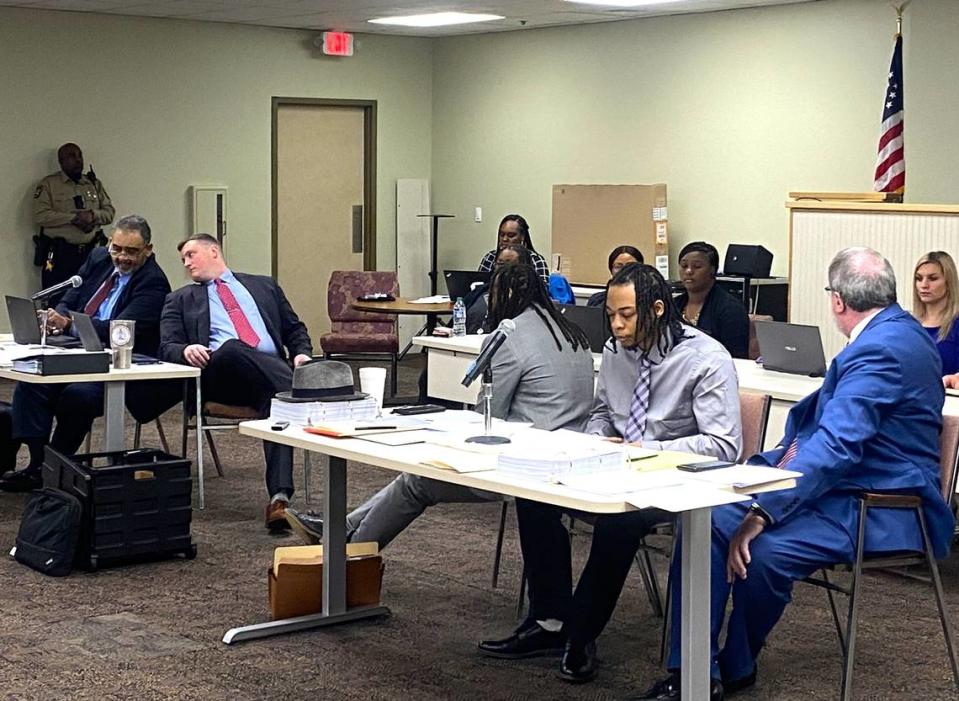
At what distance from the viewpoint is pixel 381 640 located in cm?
453

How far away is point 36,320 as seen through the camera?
645 centimetres

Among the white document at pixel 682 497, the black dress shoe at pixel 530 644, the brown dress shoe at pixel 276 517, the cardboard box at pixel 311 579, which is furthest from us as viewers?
the brown dress shoe at pixel 276 517

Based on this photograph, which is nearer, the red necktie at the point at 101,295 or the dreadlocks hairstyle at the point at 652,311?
the dreadlocks hairstyle at the point at 652,311

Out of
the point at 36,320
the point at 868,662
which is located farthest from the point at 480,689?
the point at 36,320

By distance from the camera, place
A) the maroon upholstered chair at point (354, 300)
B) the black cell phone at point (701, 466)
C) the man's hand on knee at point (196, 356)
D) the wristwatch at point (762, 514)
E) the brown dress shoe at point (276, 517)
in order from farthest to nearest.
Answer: the maroon upholstered chair at point (354, 300) < the man's hand on knee at point (196, 356) < the brown dress shoe at point (276, 517) < the wristwatch at point (762, 514) < the black cell phone at point (701, 466)

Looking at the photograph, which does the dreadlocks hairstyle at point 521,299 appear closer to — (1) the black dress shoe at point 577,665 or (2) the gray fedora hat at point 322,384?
(2) the gray fedora hat at point 322,384

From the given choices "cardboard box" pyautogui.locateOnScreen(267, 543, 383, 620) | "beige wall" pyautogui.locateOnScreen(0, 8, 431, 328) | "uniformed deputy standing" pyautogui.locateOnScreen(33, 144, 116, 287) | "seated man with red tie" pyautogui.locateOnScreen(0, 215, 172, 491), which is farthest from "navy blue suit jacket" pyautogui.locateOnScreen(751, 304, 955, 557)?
"beige wall" pyautogui.locateOnScreen(0, 8, 431, 328)

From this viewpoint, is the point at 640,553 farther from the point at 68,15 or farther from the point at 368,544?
the point at 68,15

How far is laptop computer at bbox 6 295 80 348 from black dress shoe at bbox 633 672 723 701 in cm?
343

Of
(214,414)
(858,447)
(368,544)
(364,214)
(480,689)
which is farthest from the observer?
(364,214)

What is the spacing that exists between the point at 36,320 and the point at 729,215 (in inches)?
214

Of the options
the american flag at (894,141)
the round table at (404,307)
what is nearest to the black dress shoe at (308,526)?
the round table at (404,307)

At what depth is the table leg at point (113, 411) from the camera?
5.75 meters

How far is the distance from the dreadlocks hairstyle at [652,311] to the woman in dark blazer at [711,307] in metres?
2.45
